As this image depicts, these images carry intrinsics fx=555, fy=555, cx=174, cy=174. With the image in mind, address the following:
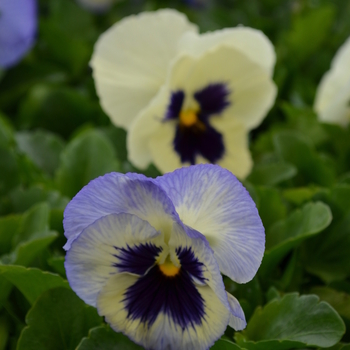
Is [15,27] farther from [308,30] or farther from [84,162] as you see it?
[308,30]

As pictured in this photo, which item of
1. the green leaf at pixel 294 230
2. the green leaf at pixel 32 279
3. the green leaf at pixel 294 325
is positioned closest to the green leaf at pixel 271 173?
the green leaf at pixel 294 230

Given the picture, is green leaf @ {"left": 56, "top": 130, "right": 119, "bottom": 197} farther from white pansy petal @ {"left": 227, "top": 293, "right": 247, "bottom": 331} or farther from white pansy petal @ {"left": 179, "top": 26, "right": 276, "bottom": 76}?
white pansy petal @ {"left": 227, "top": 293, "right": 247, "bottom": 331}

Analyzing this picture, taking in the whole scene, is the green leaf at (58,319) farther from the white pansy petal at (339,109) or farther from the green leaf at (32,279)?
the white pansy petal at (339,109)

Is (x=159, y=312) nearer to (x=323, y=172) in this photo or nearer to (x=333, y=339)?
(x=333, y=339)

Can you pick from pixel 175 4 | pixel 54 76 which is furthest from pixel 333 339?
pixel 175 4

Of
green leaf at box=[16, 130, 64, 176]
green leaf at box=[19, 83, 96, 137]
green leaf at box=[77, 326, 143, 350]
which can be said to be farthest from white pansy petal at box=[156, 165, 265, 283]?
green leaf at box=[19, 83, 96, 137]

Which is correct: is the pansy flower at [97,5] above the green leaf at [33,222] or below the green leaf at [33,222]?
below

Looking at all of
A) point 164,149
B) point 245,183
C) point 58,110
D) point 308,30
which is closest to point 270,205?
point 245,183
